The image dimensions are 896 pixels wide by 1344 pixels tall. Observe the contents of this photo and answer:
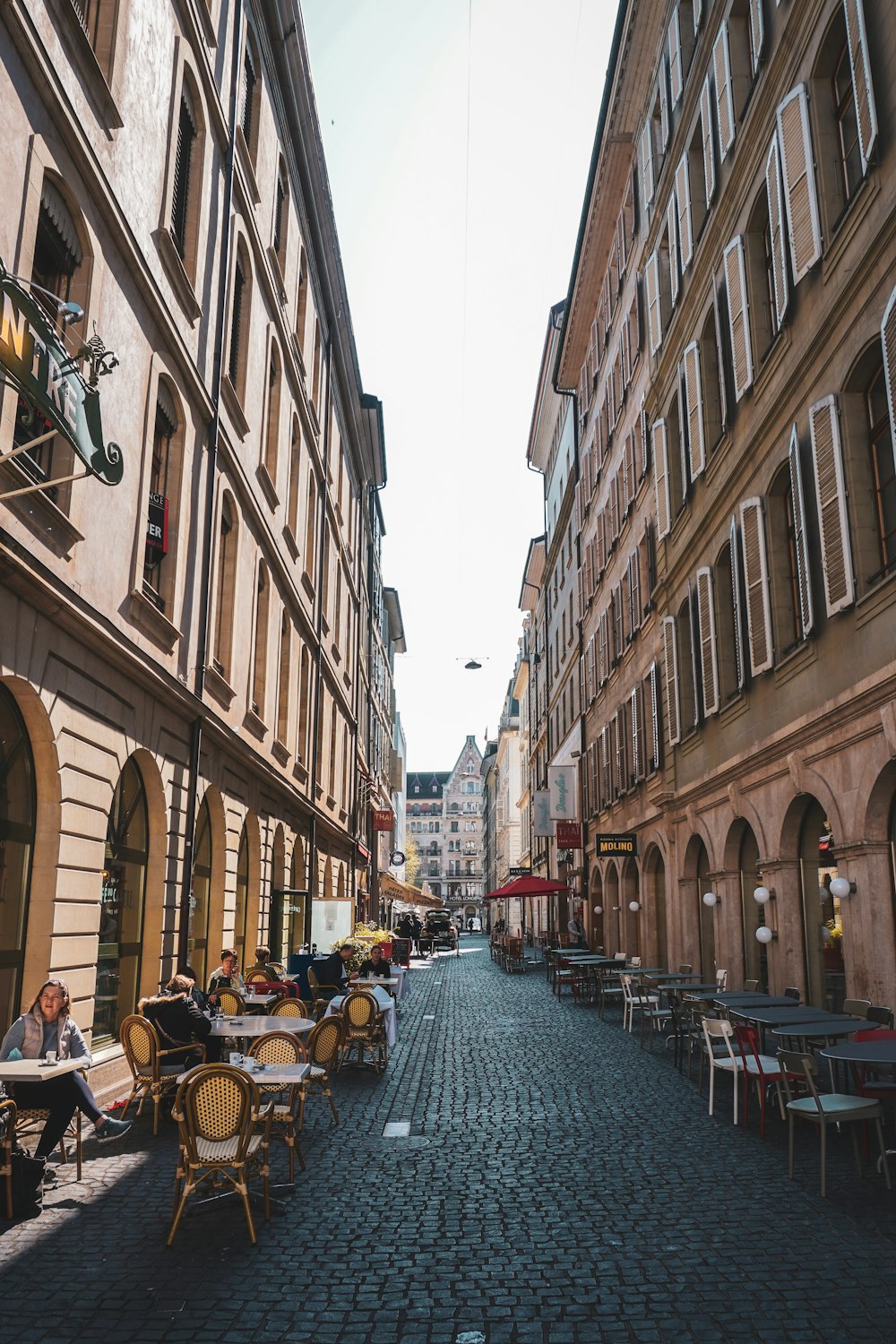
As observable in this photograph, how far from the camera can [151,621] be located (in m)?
13.7

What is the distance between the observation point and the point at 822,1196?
803 centimetres

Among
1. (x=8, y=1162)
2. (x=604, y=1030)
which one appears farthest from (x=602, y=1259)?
(x=604, y=1030)

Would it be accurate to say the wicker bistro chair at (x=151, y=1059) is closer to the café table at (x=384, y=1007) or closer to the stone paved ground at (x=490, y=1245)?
the stone paved ground at (x=490, y=1245)

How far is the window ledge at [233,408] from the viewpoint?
17.5 metres

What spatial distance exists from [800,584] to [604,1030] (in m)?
9.15

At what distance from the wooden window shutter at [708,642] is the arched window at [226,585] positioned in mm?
8263

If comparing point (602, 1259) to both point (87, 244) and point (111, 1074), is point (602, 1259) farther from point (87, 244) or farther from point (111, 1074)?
point (87, 244)

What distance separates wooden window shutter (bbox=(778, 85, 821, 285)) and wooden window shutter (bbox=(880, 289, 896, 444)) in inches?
98.8

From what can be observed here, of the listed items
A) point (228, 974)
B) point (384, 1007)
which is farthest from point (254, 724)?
point (384, 1007)

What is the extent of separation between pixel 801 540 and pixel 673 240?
11.2m

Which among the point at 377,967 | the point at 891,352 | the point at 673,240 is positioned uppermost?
the point at 673,240

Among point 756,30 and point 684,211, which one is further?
point 684,211

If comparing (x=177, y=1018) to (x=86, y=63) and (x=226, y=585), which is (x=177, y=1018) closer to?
(x=226, y=585)

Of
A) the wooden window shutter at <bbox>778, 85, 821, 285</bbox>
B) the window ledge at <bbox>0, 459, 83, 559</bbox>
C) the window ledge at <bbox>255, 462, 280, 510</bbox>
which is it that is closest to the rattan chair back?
the window ledge at <bbox>0, 459, 83, 559</bbox>
